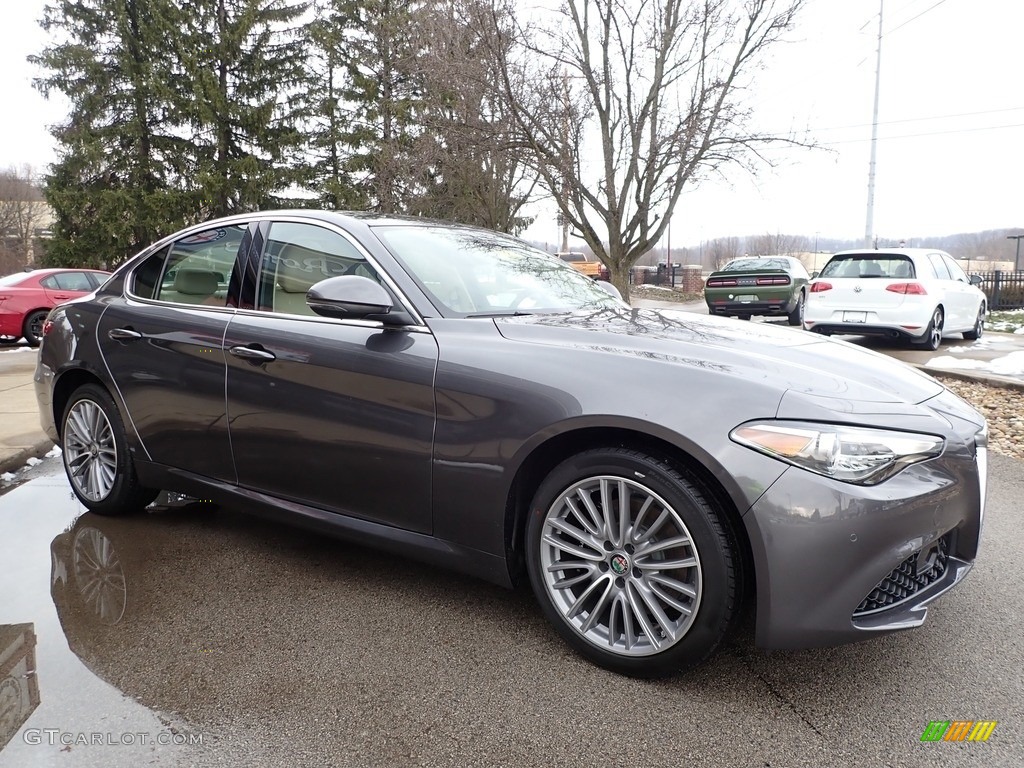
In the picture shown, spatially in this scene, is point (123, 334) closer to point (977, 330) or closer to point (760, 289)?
point (977, 330)

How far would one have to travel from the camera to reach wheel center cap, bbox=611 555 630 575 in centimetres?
237

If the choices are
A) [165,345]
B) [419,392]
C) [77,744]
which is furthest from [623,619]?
[165,345]

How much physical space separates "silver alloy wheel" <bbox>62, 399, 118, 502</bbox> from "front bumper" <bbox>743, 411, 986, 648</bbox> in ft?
11.0

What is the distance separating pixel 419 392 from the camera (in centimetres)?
265

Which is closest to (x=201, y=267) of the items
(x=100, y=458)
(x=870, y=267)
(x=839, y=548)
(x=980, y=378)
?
(x=100, y=458)

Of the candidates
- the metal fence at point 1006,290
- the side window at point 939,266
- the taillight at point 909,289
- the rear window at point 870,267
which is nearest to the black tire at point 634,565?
the taillight at point 909,289

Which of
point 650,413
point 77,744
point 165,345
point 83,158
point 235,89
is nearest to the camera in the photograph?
point 77,744

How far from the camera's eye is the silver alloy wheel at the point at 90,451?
391 centimetres

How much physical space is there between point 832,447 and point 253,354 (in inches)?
91.1

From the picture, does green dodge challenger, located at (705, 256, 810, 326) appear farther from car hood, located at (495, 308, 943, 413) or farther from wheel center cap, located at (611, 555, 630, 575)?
wheel center cap, located at (611, 555, 630, 575)

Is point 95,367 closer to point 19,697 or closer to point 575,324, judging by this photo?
point 19,697

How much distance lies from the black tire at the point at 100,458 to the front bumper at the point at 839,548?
3.23 meters

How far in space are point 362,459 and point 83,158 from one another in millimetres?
26900

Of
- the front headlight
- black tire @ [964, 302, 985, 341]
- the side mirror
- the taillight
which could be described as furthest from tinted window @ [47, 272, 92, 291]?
black tire @ [964, 302, 985, 341]
